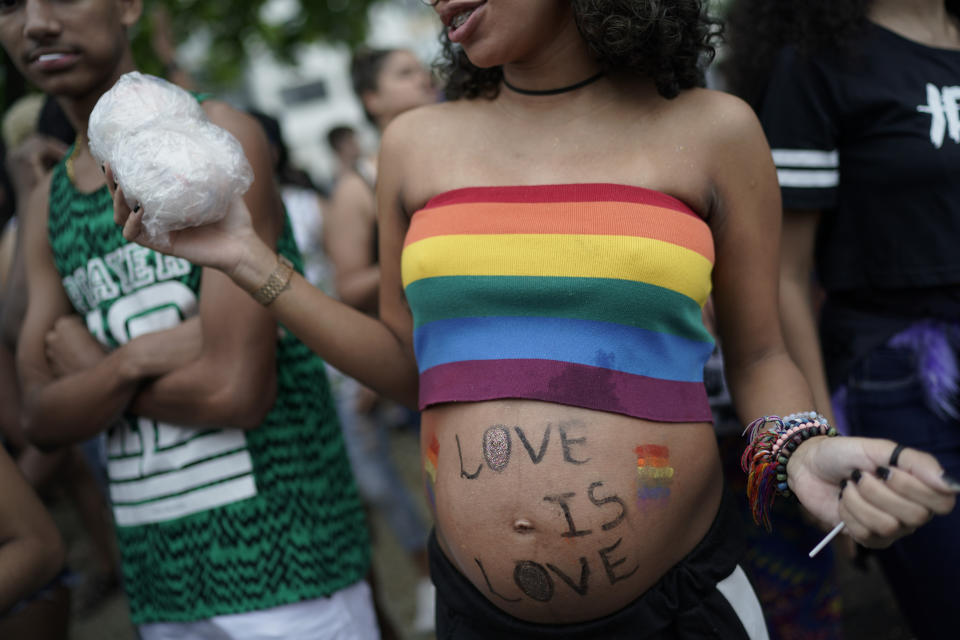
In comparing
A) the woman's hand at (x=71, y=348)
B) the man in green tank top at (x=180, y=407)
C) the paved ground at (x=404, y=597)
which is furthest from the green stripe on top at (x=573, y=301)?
the paved ground at (x=404, y=597)

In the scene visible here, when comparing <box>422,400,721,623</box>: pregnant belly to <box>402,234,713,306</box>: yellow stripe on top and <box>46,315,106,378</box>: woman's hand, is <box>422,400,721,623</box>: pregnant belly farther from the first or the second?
<box>46,315,106,378</box>: woman's hand

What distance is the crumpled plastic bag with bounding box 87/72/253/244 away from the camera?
1.64m

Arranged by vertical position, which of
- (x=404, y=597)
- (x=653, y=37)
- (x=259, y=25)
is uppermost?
(x=653, y=37)

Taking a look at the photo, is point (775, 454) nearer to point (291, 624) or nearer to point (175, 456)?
point (291, 624)

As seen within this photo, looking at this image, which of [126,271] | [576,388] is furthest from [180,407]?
[576,388]

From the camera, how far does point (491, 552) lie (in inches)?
66.1

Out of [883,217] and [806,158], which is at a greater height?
[806,158]

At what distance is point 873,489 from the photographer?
1.28 m

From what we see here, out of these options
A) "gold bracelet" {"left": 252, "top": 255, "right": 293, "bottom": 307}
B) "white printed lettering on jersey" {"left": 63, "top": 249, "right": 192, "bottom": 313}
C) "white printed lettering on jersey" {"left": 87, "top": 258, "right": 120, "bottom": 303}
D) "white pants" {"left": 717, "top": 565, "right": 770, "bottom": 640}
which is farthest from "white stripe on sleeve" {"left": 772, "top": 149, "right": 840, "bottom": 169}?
"white printed lettering on jersey" {"left": 87, "top": 258, "right": 120, "bottom": 303}

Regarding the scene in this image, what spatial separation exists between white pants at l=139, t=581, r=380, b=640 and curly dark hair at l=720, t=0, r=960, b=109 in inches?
70.4

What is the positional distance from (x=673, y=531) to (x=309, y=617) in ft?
3.29

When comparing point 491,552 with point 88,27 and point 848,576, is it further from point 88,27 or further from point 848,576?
point 848,576

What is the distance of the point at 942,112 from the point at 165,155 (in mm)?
1820

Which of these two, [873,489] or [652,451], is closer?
[873,489]
